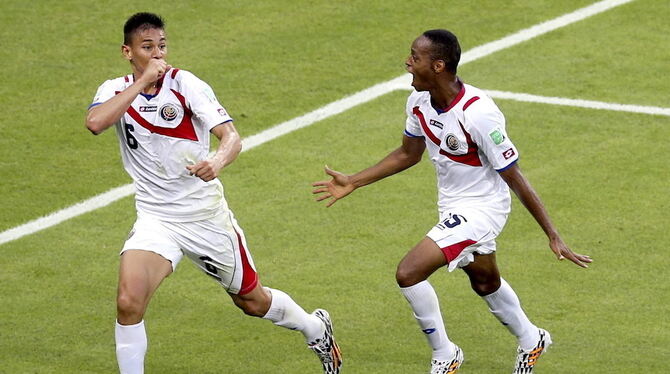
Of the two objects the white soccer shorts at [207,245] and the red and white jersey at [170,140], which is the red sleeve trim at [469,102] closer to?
the red and white jersey at [170,140]

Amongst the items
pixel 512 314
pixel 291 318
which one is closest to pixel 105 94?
pixel 291 318

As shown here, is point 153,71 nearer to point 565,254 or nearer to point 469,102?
point 469,102

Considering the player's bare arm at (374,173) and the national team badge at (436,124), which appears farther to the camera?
the player's bare arm at (374,173)

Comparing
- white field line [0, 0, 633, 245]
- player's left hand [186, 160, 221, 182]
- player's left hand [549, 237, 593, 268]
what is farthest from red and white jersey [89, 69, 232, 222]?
white field line [0, 0, 633, 245]

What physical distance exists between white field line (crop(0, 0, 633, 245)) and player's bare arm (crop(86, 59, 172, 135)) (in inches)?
140

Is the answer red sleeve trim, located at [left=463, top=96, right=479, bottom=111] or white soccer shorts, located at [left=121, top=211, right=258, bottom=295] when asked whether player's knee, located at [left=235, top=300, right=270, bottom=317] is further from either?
red sleeve trim, located at [left=463, top=96, right=479, bottom=111]

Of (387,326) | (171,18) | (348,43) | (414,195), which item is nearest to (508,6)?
(348,43)

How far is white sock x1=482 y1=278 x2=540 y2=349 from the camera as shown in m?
9.86

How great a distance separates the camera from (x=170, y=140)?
9414 mm

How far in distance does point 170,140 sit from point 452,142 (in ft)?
6.05

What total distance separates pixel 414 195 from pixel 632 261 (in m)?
2.28

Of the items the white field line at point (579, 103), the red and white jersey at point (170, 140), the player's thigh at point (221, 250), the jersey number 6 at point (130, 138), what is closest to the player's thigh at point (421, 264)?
the player's thigh at point (221, 250)

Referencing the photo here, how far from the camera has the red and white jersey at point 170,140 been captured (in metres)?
9.34

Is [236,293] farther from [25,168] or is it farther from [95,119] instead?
[25,168]
